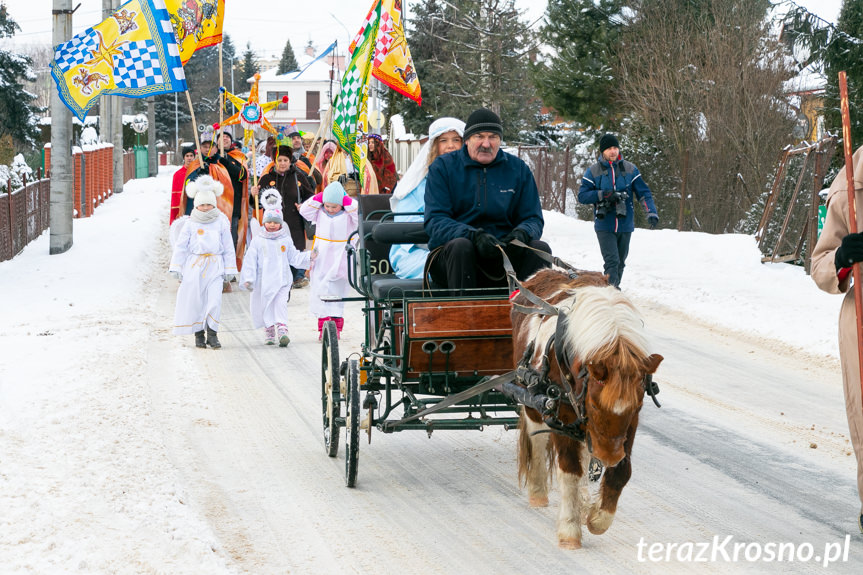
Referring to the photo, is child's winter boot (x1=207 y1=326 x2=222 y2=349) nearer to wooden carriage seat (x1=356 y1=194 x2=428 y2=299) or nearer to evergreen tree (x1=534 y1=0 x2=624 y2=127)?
wooden carriage seat (x1=356 y1=194 x2=428 y2=299)

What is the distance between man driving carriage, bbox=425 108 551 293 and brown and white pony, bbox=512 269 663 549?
808mm

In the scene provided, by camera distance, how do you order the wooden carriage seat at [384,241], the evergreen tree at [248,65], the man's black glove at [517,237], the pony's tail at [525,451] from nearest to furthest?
the pony's tail at [525,451]
the man's black glove at [517,237]
the wooden carriage seat at [384,241]
the evergreen tree at [248,65]

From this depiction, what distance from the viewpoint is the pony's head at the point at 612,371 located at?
440 cm

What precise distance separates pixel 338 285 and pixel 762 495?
662 centimetres

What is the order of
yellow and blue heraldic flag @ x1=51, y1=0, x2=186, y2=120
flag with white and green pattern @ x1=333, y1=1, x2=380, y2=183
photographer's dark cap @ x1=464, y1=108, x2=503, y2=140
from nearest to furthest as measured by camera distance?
photographer's dark cap @ x1=464, y1=108, x2=503, y2=140 → flag with white and green pattern @ x1=333, y1=1, x2=380, y2=183 → yellow and blue heraldic flag @ x1=51, y1=0, x2=186, y2=120

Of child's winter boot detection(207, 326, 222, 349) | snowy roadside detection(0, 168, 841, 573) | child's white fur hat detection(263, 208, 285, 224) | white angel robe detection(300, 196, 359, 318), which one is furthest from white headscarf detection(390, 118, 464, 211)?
child's white fur hat detection(263, 208, 285, 224)

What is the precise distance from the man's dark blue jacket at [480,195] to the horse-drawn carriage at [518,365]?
0.49 metres

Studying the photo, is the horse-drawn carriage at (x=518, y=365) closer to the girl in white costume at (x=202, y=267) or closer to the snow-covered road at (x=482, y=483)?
the snow-covered road at (x=482, y=483)

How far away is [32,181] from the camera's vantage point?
21.5 metres

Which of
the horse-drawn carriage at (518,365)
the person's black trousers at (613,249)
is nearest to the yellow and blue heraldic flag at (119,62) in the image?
the person's black trousers at (613,249)

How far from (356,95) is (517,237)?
6.88 metres

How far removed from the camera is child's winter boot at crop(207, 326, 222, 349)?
1154cm

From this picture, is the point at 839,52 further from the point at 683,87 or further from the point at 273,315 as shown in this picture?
the point at 273,315

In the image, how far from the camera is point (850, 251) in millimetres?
4996
